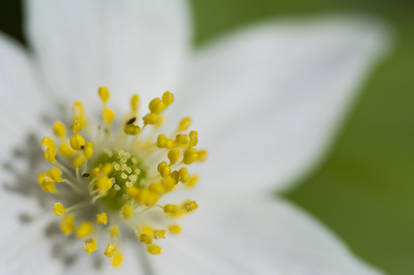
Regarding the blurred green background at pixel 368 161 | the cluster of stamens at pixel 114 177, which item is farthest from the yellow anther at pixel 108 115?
the blurred green background at pixel 368 161

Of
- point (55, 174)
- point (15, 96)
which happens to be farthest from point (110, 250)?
point (15, 96)

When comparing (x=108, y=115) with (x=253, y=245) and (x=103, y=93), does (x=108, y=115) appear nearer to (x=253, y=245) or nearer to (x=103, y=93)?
(x=103, y=93)

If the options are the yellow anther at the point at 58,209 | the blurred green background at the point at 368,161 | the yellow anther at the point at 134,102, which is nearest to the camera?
the yellow anther at the point at 58,209

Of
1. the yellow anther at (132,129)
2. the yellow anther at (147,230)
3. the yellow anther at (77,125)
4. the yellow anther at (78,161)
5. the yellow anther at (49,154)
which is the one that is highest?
the yellow anther at (77,125)

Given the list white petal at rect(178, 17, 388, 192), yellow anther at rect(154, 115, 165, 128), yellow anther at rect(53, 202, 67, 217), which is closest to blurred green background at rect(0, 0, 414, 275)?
white petal at rect(178, 17, 388, 192)

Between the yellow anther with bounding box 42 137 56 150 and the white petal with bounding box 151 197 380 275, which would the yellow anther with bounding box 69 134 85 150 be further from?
the white petal with bounding box 151 197 380 275

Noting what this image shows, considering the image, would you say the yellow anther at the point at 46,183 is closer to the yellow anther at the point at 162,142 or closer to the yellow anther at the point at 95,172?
the yellow anther at the point at 95,172

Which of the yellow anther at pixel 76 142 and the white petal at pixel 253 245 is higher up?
the yellow anther at pixel 76 142
